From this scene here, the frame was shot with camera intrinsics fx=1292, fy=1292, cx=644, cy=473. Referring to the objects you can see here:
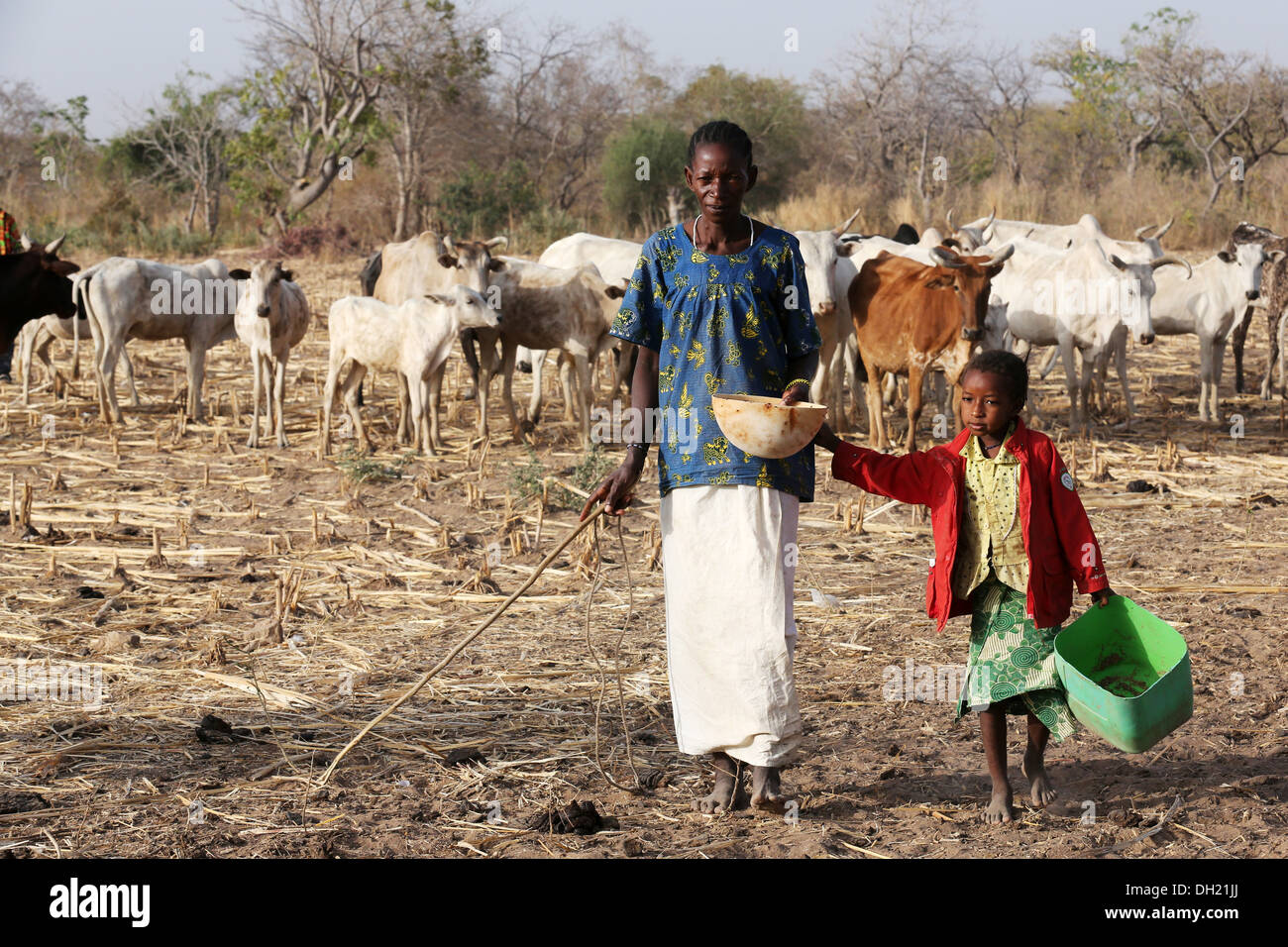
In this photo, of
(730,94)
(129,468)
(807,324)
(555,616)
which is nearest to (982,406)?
(807,324)

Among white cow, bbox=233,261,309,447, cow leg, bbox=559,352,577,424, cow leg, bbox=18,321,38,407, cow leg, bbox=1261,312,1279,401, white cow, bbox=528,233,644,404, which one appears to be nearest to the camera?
white cow, bbox=233,261,309,447

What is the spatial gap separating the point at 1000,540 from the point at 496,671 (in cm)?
238

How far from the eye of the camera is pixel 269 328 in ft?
35.9

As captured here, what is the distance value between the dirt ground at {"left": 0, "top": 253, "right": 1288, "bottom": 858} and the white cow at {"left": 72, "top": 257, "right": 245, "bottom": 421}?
164 cm

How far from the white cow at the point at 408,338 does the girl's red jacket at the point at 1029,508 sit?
674cm

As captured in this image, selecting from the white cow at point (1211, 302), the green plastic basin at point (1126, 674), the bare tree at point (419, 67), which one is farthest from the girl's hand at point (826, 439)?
the bare tree at point (419, 67)

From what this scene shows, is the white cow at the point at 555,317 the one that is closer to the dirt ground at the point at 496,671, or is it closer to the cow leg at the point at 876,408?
the dirt ground at the point at 496,671

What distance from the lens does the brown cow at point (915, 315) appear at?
31.1 ft

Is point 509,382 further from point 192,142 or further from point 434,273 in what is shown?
point 192,142

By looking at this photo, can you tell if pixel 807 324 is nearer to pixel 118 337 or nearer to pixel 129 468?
pixel 129 468

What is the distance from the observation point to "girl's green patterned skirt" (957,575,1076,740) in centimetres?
373

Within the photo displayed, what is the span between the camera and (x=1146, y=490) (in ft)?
28.2

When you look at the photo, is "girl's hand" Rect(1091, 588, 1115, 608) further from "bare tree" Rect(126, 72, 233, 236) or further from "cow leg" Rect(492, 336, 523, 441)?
"bare tree" Rect(126, 72, 233, 236)

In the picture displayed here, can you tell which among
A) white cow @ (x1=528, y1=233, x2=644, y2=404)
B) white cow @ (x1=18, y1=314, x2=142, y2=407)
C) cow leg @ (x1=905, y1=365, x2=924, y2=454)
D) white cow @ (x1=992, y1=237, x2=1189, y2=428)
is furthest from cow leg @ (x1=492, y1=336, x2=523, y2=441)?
white cow @ (x1=992, y1=237, x2=1189, y2=428)
